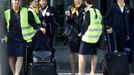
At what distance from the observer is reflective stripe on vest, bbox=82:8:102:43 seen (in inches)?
376

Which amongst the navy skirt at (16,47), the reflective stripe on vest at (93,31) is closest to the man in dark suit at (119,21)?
the reflective stripe on vest at (93,31)

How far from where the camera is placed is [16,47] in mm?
9664

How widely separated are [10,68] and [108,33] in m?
2.19

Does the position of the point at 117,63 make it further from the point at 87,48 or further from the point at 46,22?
the point at 46,22

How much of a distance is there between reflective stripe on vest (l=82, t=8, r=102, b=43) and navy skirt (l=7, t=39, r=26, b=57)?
4.10 ft

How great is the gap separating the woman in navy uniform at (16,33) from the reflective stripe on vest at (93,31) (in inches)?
36.2

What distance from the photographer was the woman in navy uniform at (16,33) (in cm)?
957

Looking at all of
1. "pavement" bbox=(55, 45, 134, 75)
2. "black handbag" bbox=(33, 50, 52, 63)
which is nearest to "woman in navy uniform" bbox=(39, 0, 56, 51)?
"black handbag" bbox=(33, 50, 52, 63)

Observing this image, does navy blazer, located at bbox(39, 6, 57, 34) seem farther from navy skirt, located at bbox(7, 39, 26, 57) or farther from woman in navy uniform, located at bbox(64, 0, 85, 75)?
navy skirt, located at bbox(7, 39, 26, 57)

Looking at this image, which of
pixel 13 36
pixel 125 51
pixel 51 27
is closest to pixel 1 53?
pixel 13 36

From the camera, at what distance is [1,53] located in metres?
9.56

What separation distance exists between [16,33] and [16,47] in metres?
0.29

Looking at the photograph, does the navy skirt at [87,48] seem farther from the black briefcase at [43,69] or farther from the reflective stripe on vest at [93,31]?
the black briefcase at [43,69]

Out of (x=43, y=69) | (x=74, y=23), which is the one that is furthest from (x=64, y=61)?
(x=43, y=69)
